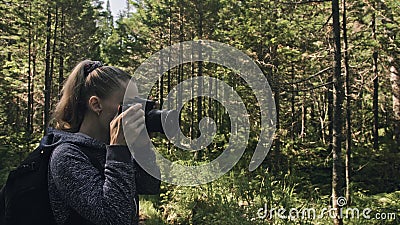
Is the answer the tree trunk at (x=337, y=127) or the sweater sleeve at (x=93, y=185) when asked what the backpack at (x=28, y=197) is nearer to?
the sweater sleeve at (x=93, y=185)

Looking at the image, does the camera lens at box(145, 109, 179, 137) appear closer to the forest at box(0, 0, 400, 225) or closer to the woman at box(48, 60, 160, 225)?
the woman at box(48, 60, 160, 225)

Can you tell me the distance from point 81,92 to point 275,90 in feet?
20.5

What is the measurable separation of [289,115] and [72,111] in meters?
16.6

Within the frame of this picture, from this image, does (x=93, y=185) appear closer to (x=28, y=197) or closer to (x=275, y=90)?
(x=28, y=197)

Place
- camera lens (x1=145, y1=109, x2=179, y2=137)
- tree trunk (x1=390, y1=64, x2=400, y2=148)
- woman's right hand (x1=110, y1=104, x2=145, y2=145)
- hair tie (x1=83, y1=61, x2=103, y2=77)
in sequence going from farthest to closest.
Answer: tree trunk (x1=390, y1=64, x2=400, y2=148) < camera lens (x1=145, y1=109, x2=179, y2=137) < hair tie (x1=83, y1=61, x2=103, y2=77) < woman's right hand (x1=110, y1=104, x2=145, y2=145)

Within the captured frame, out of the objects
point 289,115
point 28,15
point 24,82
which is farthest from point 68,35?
point 289,115

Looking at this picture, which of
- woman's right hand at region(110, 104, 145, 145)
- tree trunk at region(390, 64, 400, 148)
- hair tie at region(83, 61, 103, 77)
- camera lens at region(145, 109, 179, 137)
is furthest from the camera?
tree trunk at region(390, 64, 400, 148)

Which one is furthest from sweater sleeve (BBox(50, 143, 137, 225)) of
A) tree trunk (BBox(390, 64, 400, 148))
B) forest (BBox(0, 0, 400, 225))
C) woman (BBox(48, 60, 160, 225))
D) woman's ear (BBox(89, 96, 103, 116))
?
tree trunk (BBox(390, 64, 400, 148))

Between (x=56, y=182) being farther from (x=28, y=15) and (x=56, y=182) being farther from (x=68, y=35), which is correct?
(x=68, y=35)

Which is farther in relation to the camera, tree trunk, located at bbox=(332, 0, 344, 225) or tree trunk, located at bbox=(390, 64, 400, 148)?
tree trunk, located at bbox=(390, 64, 400, 148)

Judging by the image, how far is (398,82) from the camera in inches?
434

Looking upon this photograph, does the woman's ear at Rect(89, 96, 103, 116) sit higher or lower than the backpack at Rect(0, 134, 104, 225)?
higher

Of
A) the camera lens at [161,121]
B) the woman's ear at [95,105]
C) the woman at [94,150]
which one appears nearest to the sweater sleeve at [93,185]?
the woman at [94,150]

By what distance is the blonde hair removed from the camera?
1.35m
